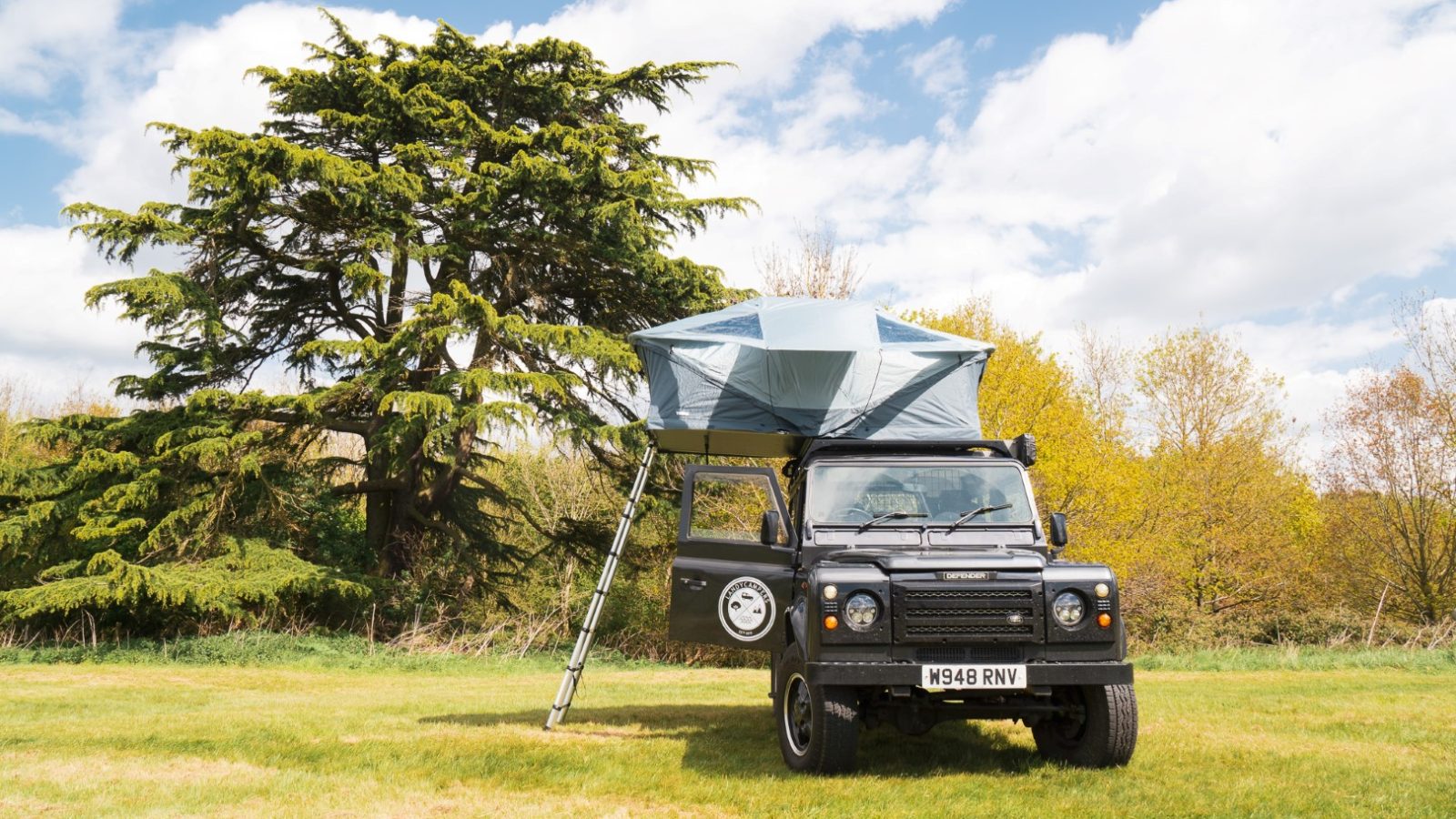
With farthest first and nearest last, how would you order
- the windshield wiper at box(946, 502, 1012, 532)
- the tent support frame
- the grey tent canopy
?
1. the tent support frame
2. the grey tent canopy
3. the windshield wiper at box(946, 502, 1012, 532)

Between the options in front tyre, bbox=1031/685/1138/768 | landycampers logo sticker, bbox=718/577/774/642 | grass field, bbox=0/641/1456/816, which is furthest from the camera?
landycampers logo sticker, bbox=718/577/774/642

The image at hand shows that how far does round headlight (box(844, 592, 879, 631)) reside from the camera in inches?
238

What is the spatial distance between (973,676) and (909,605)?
0.53 m

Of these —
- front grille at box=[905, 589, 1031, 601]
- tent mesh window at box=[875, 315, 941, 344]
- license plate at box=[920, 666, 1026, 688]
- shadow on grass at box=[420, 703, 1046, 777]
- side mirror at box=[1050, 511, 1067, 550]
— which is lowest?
shadow on grass at box=[420, 703, 1046, 777]

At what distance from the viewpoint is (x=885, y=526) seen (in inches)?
284

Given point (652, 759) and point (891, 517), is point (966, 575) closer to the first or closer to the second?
point (891, 517)

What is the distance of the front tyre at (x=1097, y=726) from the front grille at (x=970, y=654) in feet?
2.48

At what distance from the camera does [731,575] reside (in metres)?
7.48

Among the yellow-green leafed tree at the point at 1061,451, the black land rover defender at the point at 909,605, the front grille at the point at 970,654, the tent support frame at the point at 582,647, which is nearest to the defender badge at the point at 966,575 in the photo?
the black land rover defender at the point at 909,605

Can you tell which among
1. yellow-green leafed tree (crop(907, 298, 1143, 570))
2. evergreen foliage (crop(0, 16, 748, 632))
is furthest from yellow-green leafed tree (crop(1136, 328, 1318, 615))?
evergreen foliage (crop(0, 16, 748, 632))

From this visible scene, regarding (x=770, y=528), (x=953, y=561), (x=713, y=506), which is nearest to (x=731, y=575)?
(x=770, y=528)

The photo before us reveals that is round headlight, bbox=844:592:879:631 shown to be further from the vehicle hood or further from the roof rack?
the roof rack

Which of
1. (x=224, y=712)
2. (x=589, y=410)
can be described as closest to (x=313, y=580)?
(x=589, y=410)

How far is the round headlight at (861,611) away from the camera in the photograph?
6047 mm
